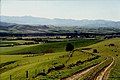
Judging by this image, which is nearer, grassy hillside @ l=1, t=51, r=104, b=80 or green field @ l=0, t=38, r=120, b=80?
grassy hillside @ l=1, t=51, r=104, b=80

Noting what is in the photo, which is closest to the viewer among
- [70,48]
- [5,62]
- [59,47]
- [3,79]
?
[3,79]

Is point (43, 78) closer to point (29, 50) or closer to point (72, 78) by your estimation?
point (72, 78)

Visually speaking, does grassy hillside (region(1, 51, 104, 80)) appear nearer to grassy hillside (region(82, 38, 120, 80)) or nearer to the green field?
the green field

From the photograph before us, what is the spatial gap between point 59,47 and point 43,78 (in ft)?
452

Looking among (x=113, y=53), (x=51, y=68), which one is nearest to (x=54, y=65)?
(x=51, y=68)

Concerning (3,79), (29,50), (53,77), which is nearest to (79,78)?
(53,77)

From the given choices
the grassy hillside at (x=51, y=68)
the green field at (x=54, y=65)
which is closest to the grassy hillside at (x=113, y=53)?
the green field at (x=54, y=65)

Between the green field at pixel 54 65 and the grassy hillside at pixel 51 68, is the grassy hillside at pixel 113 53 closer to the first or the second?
the green field at pixel 54 65

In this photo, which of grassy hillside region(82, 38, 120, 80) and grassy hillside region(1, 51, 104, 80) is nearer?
grassy hillside region(1, 51, 104, 80)

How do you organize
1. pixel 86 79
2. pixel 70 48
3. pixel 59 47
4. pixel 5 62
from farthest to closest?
pixel 59 47
pixel 70 48
pixel 5 62
pixel 86 79

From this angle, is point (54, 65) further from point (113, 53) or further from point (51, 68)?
point (113, 53)

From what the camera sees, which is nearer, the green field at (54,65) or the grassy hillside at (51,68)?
the grassy hillside at (51,68)

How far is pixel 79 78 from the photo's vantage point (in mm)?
49000

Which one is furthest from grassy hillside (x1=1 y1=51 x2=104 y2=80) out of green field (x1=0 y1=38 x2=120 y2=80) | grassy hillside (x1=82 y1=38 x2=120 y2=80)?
grassy hillside (x1=82 y1=38 x2=120 y2=80)
